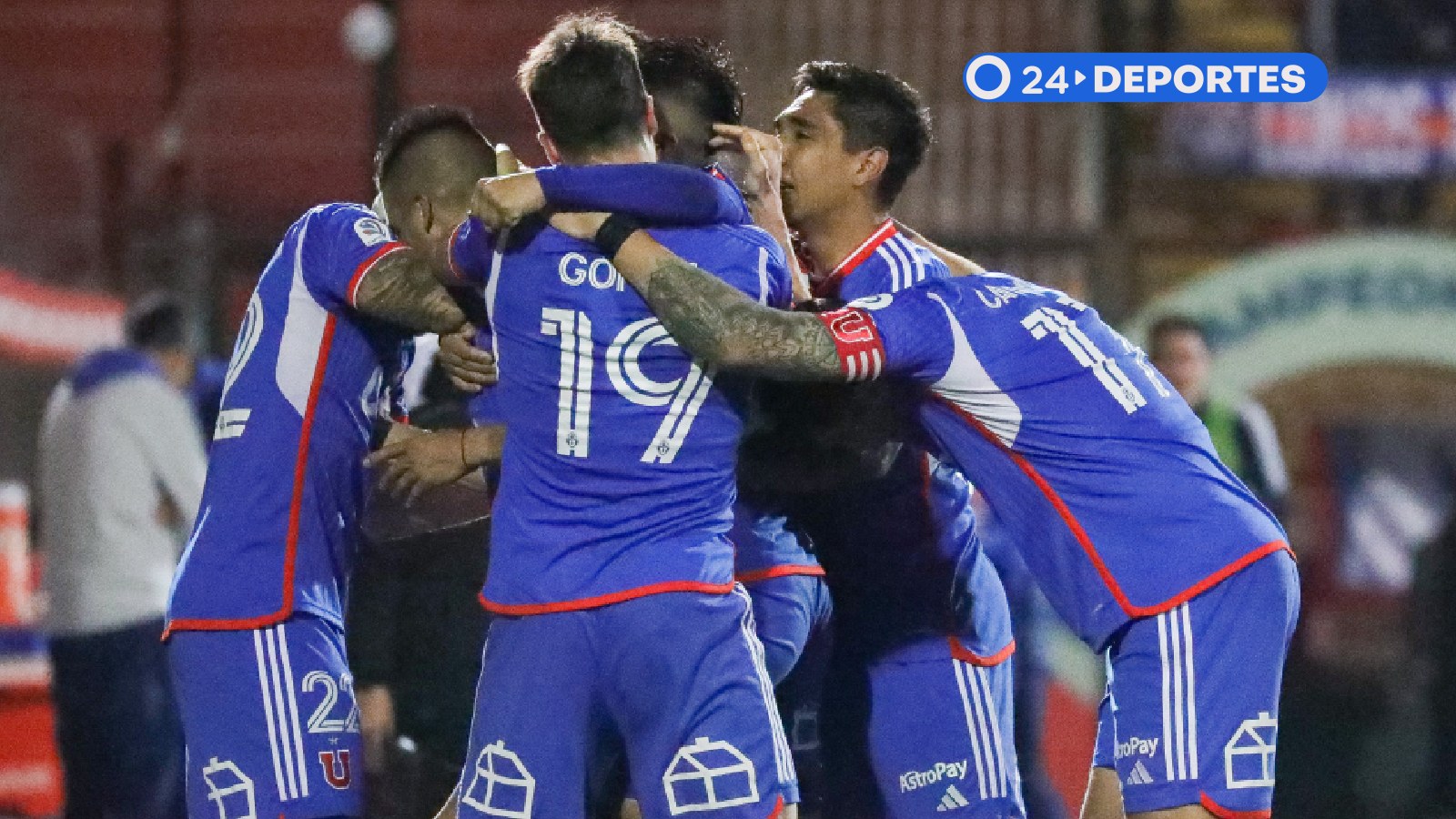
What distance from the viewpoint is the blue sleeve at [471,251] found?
163 inches

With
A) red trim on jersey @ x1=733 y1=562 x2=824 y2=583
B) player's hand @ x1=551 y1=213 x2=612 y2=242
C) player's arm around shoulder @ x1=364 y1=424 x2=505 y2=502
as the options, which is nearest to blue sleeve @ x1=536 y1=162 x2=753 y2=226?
player's hand @ x1=551 y1=213 x2=612 y2=242

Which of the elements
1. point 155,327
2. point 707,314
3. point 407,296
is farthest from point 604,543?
point 155,327

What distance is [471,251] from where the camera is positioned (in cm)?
417

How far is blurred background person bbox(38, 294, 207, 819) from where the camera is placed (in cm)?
724

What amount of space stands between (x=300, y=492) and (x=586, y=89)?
107 centimetres

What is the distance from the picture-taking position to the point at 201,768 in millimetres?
4336

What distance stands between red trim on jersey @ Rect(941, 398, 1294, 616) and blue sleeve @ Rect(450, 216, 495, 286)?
3.23ft

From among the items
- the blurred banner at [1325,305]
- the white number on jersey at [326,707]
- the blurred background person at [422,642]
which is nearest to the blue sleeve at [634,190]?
the white number on jersey at [326,707]

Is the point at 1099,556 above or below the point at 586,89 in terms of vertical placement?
below

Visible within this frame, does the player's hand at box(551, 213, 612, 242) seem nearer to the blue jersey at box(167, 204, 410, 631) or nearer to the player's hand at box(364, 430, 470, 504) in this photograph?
the blue jersey at box(167, 204, 410, 631)

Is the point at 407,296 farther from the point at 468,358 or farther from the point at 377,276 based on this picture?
the point at 468,358

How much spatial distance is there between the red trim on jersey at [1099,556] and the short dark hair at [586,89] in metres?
0.91

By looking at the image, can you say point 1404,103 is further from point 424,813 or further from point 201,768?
point 201,768

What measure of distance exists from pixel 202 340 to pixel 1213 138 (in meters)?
4.82
